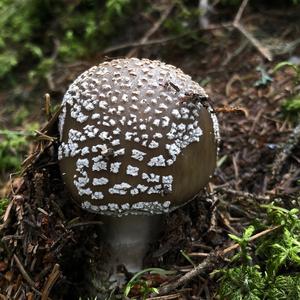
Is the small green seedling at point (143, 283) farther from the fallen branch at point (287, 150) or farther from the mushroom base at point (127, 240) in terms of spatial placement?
the fallen branch at point (287, 150)

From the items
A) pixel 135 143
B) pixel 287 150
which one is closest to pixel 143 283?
pixel 135 143

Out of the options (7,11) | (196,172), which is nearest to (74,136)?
(196,172)

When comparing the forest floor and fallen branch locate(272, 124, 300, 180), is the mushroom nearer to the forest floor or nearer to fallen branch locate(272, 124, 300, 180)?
the forest floor

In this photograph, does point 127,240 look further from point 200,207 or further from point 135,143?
point 135,143

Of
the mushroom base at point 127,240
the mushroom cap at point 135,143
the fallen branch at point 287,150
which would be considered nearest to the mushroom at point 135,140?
the mushroom cap at point 135,143

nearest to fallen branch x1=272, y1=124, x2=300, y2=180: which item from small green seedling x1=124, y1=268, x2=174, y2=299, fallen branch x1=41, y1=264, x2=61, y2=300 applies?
small green seedling x1=124, y1=268, x2=174, y2=299

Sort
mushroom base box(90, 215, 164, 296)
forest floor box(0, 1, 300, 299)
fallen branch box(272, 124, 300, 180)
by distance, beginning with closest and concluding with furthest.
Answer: forest floor box(0, 1, 300, 299)
mushroom base box(90, 215, 164, 296)
fallen branch box(272, 124, 300, 180)
